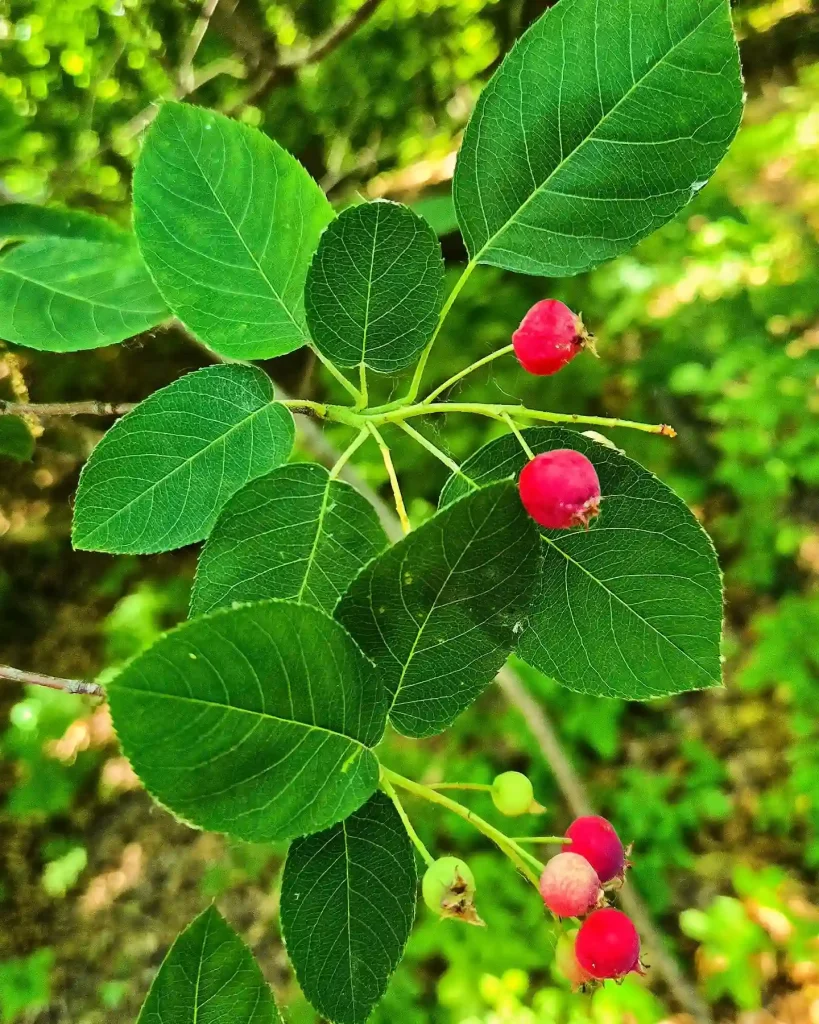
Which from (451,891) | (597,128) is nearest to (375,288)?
(597,128)

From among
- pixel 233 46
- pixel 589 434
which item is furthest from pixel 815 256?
pixel 589 434

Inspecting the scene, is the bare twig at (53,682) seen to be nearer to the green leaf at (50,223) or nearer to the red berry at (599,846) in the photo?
the red berry at (599,846)

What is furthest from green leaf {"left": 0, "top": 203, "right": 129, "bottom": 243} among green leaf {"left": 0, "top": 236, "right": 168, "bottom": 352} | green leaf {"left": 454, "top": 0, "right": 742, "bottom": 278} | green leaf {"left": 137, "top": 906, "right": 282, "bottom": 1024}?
green leaf {"left": 137, "top": 906, "right": 282, "bottom": 1024}

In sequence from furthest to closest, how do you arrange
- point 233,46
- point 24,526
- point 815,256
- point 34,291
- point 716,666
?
point 24,526 < point 815,256 < point 233,46 < point 34,291 < point 716,666

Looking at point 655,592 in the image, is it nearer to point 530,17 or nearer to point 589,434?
point 589,434

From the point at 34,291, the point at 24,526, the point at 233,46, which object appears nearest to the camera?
the point at 34,291
